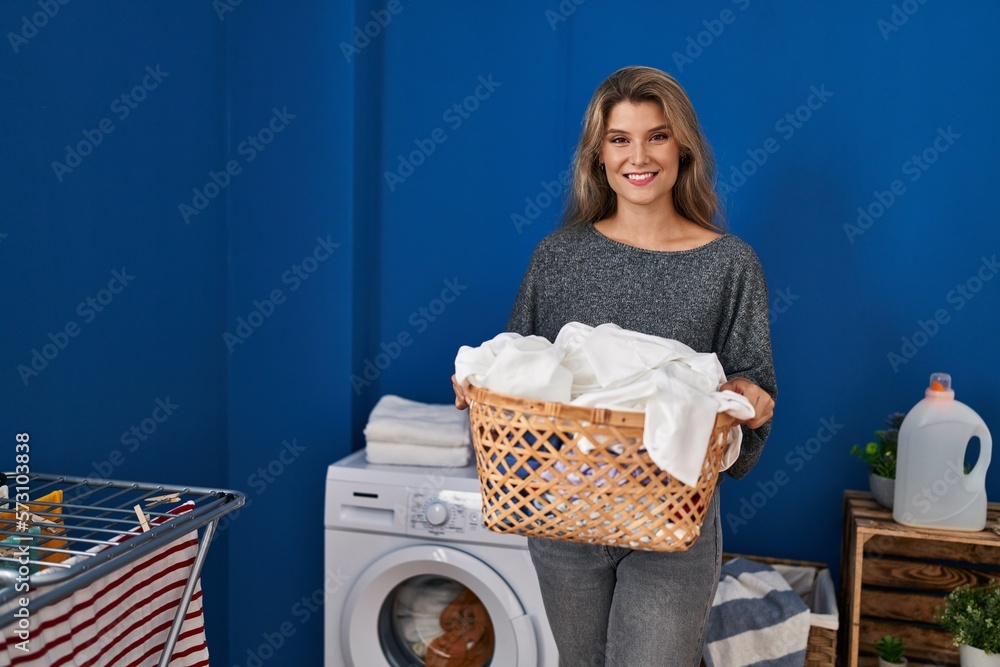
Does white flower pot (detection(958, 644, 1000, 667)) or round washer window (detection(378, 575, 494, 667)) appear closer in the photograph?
white flower pot (detection(958, 644, 1000, 667))

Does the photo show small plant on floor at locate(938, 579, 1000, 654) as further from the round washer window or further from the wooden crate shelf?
the round washer window

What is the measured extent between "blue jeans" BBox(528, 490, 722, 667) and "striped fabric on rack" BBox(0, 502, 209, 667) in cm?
57

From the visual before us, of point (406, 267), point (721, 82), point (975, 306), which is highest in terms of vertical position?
point (721, 82)

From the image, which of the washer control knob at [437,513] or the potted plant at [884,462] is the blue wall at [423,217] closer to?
the potted plant at [884,462]

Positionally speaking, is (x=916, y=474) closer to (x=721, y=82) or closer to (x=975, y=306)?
(x=975, y=306)

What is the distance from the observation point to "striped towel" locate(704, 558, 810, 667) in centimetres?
211

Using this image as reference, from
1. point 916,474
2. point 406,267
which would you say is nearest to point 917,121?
point 916,474

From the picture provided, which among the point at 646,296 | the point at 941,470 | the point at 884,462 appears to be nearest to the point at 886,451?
the point at 884,462

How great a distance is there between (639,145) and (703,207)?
193 mm

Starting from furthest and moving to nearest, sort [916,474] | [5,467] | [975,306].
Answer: [975,306] < [916,474] < [5,467]

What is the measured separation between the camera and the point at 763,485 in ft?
8.21

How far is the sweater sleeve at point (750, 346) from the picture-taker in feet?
5.12

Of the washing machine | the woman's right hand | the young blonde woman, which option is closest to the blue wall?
the washing machine

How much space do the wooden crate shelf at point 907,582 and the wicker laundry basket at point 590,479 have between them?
1.15m
